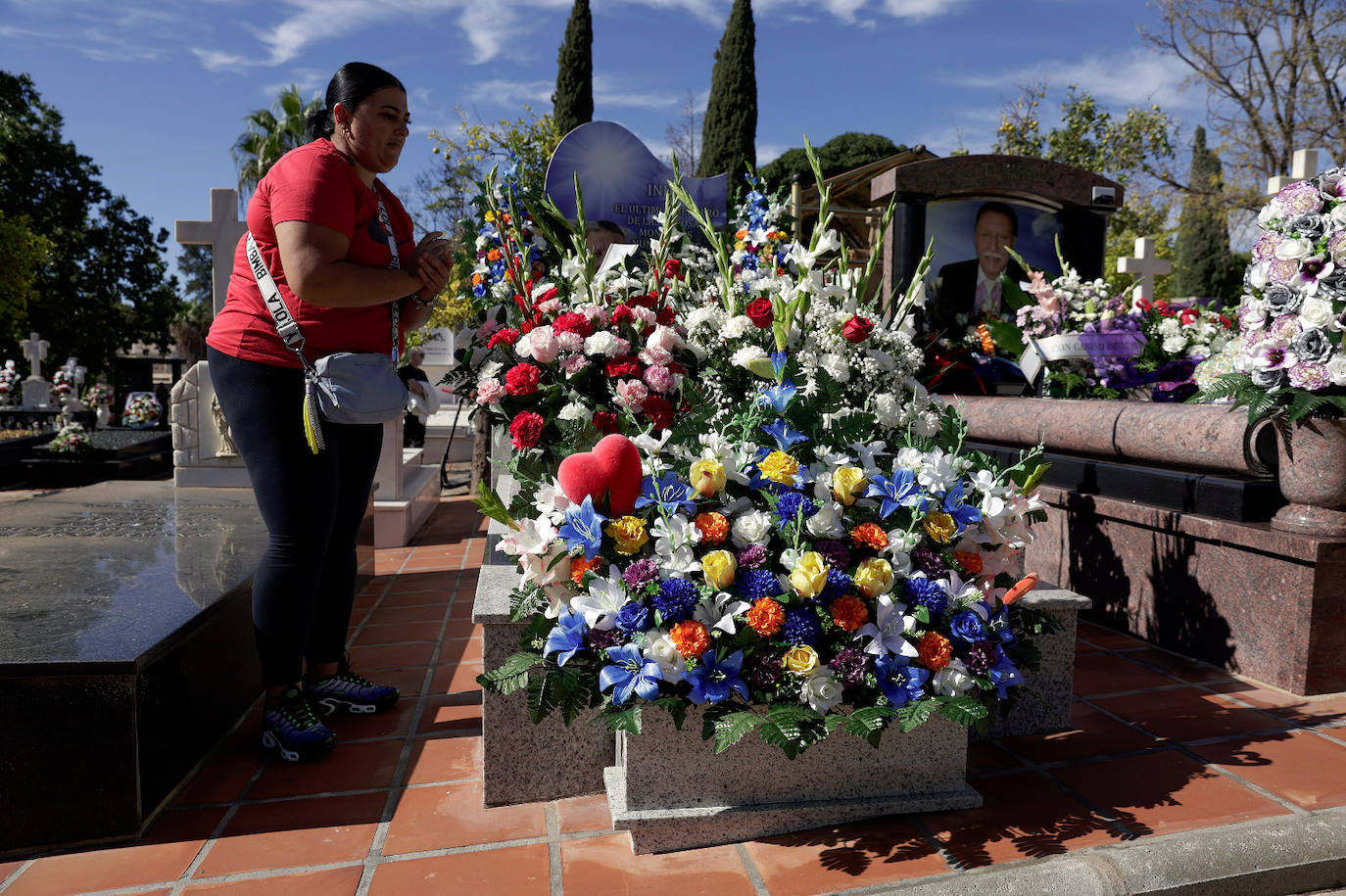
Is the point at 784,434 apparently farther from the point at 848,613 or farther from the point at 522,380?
the point at 522,380

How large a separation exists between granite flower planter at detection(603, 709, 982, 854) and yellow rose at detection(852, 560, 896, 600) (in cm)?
36

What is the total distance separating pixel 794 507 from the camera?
1986 millimetres

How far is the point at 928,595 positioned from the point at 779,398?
23.8 inches

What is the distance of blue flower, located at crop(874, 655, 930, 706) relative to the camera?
6.16ft

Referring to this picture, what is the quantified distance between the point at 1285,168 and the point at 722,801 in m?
21.6

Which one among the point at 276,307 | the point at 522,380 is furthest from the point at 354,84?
the point at 522,380

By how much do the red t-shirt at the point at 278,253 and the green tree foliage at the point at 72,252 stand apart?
23.3 metres

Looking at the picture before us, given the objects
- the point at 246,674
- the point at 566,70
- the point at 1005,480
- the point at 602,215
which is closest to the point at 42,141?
the point at 566,70

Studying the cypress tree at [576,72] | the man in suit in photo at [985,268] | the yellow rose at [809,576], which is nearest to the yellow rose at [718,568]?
the yellow rose at [809,576]

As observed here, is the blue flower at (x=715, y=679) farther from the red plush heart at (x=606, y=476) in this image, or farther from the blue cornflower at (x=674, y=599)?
the red plush heart at (x=606, y=476)

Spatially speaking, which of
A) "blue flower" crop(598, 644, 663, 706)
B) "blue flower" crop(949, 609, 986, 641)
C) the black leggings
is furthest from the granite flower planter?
the black leggings

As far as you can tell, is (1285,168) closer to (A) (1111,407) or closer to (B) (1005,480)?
(A) (1111,407)

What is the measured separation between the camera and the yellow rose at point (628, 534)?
1915 mm

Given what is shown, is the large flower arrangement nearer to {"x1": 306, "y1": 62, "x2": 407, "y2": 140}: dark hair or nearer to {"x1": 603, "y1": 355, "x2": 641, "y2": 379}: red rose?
{"x1": 603, "y1": 355, "x2": 641, "y2": 379}: red rose
